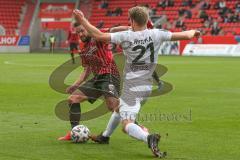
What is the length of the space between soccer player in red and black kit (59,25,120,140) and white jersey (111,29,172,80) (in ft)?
3.97

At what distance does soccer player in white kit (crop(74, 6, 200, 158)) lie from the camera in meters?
7.95

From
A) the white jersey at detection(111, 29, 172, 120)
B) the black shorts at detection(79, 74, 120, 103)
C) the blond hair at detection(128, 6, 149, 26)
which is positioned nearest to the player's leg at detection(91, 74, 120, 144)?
the black shorts at detection(79, 74, 120, 103)

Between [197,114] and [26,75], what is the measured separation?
13.1m

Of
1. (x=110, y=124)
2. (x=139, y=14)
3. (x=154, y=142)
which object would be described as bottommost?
(x=110, y=124)

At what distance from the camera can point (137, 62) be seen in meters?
8.40

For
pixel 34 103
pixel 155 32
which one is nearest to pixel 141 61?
pixel 155 32

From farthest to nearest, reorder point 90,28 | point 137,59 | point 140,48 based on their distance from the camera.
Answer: point 137,59 → point 140,48 → point 90,28

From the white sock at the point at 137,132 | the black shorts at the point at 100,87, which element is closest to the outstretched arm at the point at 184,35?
the white sock at the point at 137,132

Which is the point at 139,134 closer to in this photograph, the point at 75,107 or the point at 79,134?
the point at 79,134

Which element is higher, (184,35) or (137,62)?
(184,35)

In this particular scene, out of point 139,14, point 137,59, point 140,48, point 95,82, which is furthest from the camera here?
point 95,82

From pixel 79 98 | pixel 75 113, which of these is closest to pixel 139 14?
pixel 79 98

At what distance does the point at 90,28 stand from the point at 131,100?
4.18 feet

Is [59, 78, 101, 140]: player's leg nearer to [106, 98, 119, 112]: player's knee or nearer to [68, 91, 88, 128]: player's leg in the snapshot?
[68, 91, 88, 128]: player's leg
